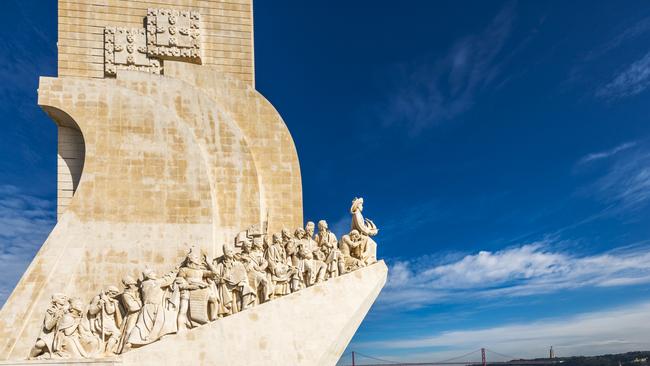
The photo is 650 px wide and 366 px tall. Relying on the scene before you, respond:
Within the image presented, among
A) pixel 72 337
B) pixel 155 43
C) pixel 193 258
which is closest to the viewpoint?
pixel 72 337

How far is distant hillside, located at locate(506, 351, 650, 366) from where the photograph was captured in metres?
37.7

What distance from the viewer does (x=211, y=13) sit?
549 inches

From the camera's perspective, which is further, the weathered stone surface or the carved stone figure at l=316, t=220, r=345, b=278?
the carved stone figure at l=316, t=220, r=345, b=278

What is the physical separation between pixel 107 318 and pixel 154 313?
3.03 feet

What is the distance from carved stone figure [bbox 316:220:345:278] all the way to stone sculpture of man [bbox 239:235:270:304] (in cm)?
129

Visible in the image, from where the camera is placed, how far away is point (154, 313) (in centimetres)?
966

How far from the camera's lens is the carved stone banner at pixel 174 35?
43.7 ft

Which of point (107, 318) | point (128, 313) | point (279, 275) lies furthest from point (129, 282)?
point (279, 275)

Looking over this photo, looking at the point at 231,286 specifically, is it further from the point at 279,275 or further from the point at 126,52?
the point at 126,52

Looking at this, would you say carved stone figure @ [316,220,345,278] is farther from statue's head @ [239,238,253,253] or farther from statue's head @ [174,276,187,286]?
statue's head @ [174,276,187,286]

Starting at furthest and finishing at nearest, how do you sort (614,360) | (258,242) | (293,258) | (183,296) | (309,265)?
(614,360)
(258,242)
(293,258)
(309,265)
(183,296)

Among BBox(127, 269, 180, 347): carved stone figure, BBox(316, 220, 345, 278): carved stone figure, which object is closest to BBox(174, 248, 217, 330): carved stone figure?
BBox(127, 269, 180, 347): carved stone figure

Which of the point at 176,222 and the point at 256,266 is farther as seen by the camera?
the point at 176,222

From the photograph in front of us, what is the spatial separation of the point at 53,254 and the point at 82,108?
10.3 ft
